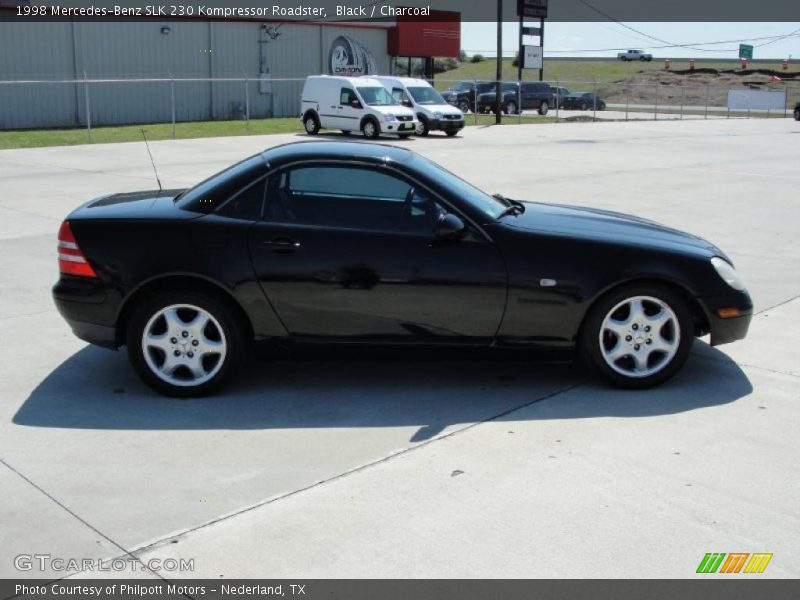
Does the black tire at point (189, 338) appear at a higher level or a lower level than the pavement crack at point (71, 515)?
higher

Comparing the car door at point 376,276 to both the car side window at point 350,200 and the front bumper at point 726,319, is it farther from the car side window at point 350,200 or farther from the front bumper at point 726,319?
the front bumper at point 726,319

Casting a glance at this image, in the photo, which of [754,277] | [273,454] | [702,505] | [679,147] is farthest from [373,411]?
[679,147]

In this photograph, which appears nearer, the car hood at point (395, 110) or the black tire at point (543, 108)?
the car hood at point (395, 110)

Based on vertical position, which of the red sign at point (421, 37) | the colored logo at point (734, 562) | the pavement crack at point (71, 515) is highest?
Result: the red sign at point (421, 37)

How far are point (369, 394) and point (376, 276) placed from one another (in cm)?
73

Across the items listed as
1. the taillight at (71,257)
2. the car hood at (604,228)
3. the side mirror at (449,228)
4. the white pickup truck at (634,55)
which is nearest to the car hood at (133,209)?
the taillight at (71,257)

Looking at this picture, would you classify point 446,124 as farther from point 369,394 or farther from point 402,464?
point 402,464

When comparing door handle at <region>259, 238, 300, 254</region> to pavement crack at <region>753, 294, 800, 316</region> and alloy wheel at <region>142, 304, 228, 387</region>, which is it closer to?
alloy wheel at <region>142, 304, 228, 387</region>

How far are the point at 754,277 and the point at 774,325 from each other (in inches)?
69.6

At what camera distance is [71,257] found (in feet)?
18.0

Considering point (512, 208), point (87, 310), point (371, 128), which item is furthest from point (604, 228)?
point (371, 128)

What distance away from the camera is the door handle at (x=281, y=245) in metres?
5.42

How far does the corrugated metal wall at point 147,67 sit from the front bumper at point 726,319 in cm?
2698

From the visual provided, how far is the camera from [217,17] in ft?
132
